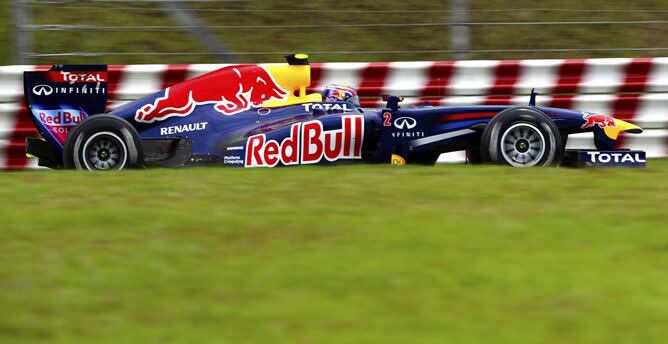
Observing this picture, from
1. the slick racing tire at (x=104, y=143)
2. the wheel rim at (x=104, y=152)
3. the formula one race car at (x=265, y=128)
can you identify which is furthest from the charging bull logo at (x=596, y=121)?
the wheel rim at (x=104, y=152)

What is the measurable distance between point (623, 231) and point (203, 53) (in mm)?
6530

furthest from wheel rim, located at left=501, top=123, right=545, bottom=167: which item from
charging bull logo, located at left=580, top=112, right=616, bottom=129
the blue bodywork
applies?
charging bull logo, located at left=580, top=112, right=616, bottom=129

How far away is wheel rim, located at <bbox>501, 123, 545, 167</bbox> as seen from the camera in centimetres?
807

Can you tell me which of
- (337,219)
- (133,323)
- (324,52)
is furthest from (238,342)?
(324,52)

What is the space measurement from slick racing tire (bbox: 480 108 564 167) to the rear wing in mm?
3156

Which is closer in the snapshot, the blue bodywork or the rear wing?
the blue bodywork

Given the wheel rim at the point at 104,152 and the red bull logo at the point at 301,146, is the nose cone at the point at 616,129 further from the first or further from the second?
the wheel rim at the point at 104,152

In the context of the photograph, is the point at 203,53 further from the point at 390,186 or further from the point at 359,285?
the point at 359,285

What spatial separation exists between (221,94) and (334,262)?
13.0 ft

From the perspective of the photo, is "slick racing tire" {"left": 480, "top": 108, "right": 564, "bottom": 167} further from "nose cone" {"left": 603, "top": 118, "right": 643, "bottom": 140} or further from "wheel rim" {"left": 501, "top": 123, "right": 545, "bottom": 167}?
"nose cone" {"left": 603, "top": 118, "right": 643, "bottom": 140}

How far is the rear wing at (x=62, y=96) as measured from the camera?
336 inches

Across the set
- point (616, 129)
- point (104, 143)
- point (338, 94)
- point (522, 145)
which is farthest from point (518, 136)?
point (104, 143)

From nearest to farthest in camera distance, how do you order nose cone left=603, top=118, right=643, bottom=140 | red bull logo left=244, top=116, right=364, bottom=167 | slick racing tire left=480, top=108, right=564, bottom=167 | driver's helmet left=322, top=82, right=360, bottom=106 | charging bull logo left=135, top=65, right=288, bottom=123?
1. slick racing tire left=480, top=108, right=564, bottom=167
2. red bull logo left=244, top=116, right=364, bottom=167
3. nose cone left=603, top=118, right=643, bottom=140
4. charging bull logo left=135, top=65, right=288, bottom=123
5. driver's helmet left=322, top=82, right=360, bottom=106

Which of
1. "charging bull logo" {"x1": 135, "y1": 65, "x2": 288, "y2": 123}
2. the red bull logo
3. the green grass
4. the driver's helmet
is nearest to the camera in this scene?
the green grass
